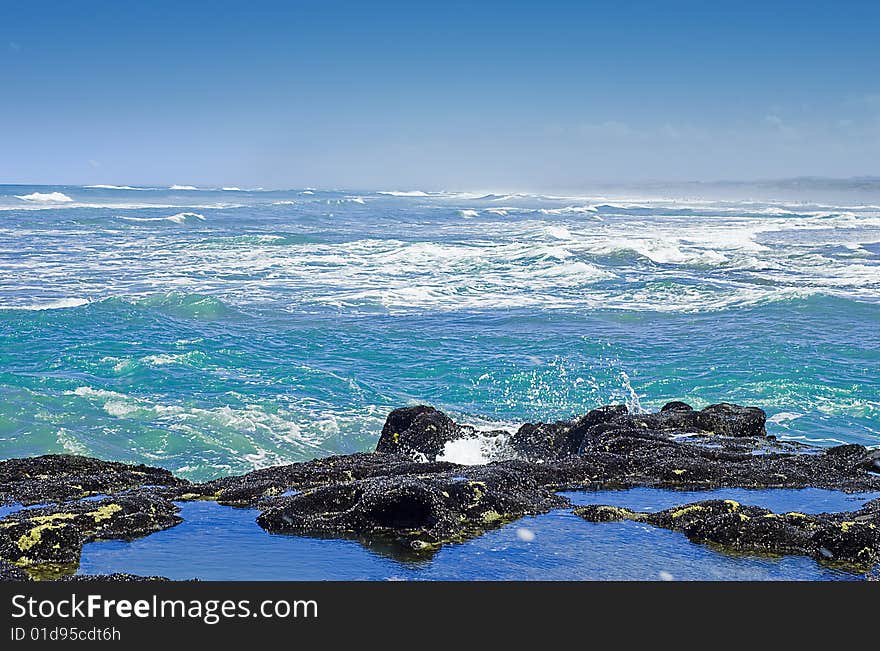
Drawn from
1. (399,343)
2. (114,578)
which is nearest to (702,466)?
(114,578)

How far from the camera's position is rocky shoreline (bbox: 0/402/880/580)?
7.38 metres

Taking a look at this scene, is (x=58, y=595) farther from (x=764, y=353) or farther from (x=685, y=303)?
(x=685, y=303)

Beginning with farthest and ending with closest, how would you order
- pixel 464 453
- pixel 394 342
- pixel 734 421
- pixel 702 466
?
pixel 394 342 < pixel 734 421 < pixel 464 453 < pixel 702 466

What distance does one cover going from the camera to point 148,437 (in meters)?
17.3

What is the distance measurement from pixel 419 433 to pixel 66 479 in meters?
5.38

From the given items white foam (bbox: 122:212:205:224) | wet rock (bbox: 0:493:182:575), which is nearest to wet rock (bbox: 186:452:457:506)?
wet rock (bbox: 0:493:182:575)

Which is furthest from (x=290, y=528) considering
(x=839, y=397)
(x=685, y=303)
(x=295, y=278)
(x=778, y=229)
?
(x=778, y=229)

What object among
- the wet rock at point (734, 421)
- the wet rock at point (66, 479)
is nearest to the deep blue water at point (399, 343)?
the wet rock at point (734, 421)

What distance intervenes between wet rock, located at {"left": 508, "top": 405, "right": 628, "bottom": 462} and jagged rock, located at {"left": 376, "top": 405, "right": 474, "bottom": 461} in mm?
862

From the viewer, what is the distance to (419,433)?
45.7 ft

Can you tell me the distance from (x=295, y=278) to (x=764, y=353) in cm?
2168

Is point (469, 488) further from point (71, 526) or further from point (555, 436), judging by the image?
point (555, 436)

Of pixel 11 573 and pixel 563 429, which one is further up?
pixel 11 573

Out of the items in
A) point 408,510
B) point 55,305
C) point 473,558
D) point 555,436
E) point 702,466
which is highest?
point 408,510
